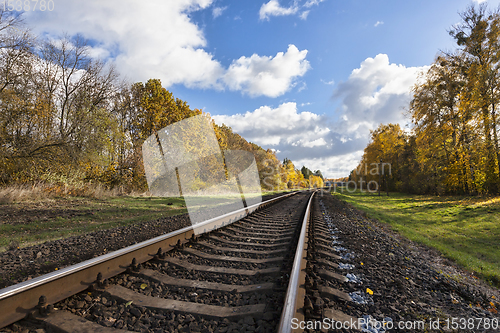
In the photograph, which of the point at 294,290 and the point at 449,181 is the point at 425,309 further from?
the point at 449,181

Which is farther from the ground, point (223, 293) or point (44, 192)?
point (44, 192)

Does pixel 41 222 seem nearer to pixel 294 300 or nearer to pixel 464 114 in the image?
pixel 294 300

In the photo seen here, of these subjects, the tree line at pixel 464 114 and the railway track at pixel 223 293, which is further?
the tree line at pixel 464 114

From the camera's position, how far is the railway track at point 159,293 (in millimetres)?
1827

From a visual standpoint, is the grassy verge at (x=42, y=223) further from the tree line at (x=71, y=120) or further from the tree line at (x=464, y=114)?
the tree line at (x=464, y=114)

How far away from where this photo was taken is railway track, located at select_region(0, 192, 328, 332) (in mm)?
1827

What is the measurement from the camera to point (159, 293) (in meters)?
2.34

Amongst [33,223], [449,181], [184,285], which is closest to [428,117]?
[449,181]

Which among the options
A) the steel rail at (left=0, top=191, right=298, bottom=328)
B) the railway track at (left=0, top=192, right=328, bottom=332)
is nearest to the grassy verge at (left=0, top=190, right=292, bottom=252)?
the steel rail at (left=0, top=191, right=298, bottom=328)

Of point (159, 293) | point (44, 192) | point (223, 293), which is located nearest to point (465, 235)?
point (223, 293)

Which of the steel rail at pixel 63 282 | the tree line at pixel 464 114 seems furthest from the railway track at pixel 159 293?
the tree line at pixel 464 114

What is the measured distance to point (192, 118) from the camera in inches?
920

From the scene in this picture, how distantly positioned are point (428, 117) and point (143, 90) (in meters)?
25.9

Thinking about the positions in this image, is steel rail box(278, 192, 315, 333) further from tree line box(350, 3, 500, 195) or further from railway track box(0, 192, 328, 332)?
tree line box(350, 3, 500, 195)
